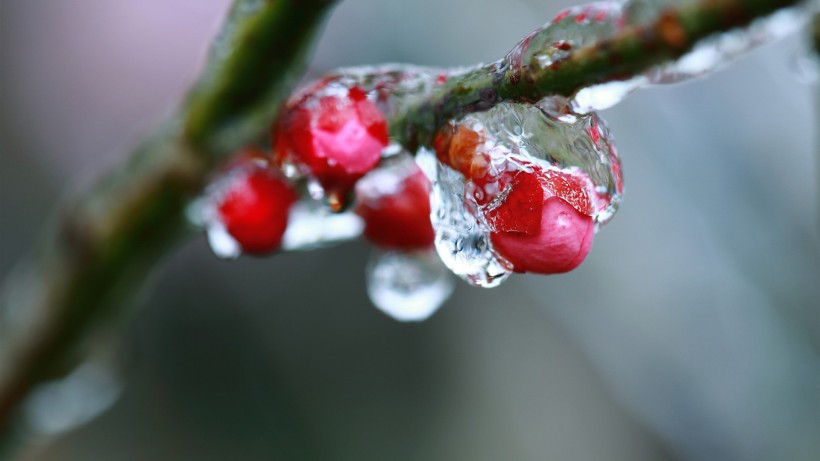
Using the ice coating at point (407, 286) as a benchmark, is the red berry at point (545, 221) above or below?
above

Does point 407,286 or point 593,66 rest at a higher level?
point 593,66

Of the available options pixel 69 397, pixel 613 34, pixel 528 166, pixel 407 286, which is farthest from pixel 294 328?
pixel 613 34

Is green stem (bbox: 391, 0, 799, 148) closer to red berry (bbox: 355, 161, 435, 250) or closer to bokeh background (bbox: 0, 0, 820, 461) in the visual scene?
red berry (bbox: 355, 161, 435, 250)

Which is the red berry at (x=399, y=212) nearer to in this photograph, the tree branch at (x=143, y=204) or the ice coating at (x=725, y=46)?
the tree branch at (x=143, y=204)

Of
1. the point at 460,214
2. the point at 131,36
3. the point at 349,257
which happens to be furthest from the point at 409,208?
the point at 131,36

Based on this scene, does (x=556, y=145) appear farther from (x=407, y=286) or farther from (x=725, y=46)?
(x=407, y=286)

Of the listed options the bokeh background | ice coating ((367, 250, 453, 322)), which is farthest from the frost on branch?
the bokeh background

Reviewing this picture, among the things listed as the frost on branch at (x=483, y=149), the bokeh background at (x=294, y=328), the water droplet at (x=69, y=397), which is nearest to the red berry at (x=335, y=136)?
the frost on branch at (x=483, y=149)
